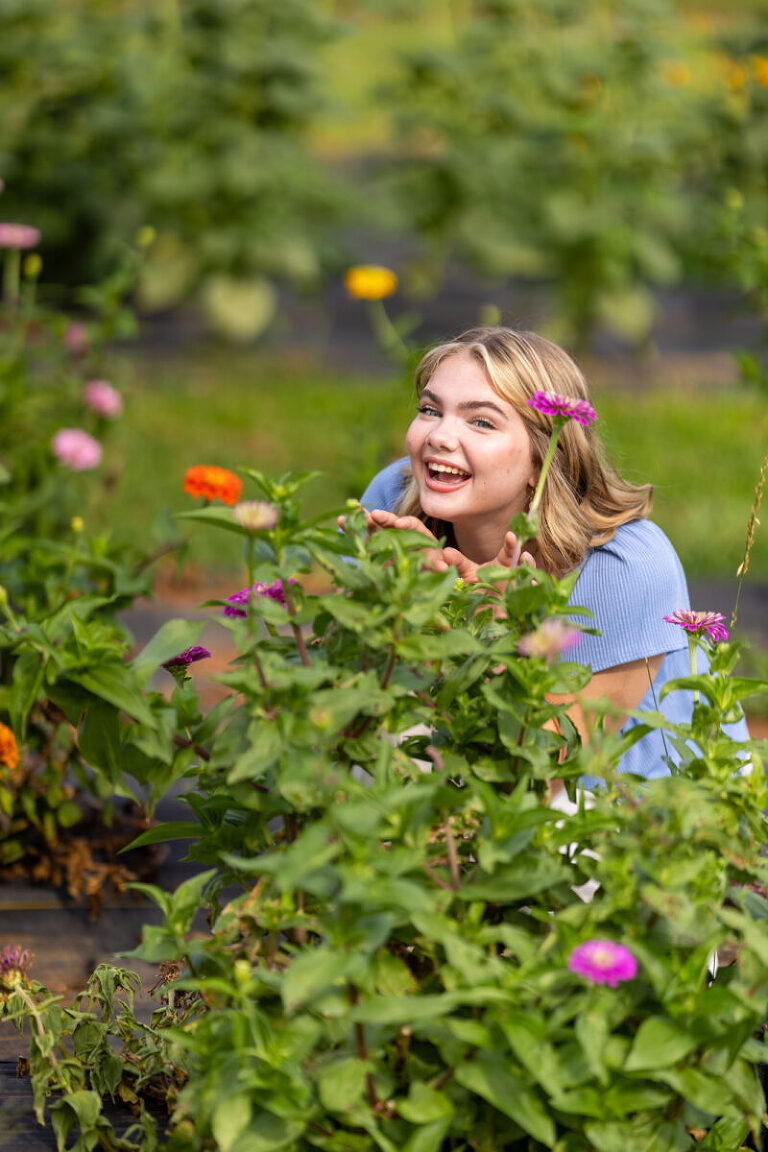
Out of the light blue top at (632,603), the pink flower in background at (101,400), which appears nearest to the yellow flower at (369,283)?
the pink flower in background at (101,400)

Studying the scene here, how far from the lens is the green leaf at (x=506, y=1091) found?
120cm

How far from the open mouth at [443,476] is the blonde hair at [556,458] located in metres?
0.12

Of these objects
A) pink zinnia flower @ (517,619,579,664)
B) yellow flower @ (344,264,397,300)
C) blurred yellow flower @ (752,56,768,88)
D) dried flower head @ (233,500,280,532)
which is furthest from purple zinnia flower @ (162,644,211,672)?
blurred yellow flower @ (752,56,768,88)

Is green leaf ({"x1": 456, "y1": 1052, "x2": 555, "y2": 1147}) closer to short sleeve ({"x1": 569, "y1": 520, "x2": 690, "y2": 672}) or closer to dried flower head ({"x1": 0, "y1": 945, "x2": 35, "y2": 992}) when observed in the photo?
dried flower head ({"x1": 0, "y1": 945, "x2": 35, "y2": 992})

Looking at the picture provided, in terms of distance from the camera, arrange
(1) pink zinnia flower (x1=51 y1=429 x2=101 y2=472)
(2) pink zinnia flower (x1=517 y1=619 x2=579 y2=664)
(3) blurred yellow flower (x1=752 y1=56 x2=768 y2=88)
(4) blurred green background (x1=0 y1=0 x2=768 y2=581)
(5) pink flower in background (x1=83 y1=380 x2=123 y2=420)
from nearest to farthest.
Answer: (2) pink zinnia flower (x1=517 y1=619 x2=579 y2=664) → (1) pink zinnia flower (x1=51 y1=429 x2=101 y2=472) → (5) pink flower in background (x1=83 y1=380 x2=123 y2=420) → (3) blurred yellow flower (x1=752 y1=56 x2=768 y2=88) → (4) blurred green background (x1=0 y1=0 x2=768 y2=581)

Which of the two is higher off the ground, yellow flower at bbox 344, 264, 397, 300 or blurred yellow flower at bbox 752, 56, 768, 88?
blurred yellow flower at bbox 752, 56, 768, 88

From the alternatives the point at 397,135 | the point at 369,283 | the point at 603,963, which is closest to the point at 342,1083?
the point at 603,963

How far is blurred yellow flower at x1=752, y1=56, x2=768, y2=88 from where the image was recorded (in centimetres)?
567

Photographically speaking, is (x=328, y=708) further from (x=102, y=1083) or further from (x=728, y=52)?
(x=728, y=52)

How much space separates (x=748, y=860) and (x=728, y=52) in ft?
16.8

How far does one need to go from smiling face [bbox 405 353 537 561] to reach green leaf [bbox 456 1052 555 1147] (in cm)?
91

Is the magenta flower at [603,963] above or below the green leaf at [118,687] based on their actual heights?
→ above

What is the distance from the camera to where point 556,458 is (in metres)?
2.13

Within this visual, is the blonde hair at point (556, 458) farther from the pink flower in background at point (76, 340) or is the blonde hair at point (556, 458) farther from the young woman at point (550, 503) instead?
the pink flower in background at point (76, 340)
